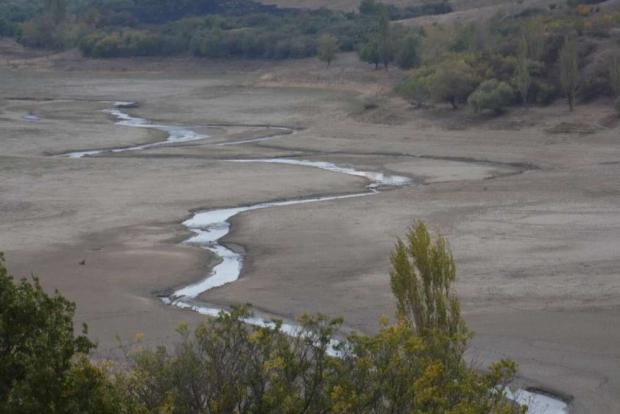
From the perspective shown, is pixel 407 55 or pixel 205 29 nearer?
pixel 407 55

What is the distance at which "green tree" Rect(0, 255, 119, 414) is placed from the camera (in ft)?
26.3

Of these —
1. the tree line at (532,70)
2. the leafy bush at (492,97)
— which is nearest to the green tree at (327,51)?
the tree line at (532,70)

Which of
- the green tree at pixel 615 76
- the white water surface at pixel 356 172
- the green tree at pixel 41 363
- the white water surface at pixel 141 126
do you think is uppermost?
the green tree at pixel 41 363

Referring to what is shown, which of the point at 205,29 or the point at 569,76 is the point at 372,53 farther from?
the point at 569,76

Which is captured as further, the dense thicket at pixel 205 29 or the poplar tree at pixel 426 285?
the dense thicket at pixel 205 29

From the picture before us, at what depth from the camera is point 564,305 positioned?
19625 millimetres

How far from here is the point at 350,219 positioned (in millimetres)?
28469

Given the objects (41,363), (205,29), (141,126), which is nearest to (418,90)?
(141,126)

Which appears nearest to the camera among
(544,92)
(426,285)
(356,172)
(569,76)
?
(426,285)

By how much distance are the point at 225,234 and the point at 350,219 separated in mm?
3086

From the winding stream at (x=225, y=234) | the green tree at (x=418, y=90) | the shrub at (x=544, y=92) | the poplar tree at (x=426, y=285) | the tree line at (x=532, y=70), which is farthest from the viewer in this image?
the green tree at (x=418, y=90)

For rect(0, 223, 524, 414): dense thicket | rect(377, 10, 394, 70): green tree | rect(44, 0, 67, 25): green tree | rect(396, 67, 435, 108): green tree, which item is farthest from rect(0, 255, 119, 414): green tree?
rect(44, 0, 67, 25): green tree

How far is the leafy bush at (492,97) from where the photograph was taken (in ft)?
164

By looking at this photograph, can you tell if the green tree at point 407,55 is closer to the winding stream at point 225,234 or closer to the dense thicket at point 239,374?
the winding stream at point 225,234
